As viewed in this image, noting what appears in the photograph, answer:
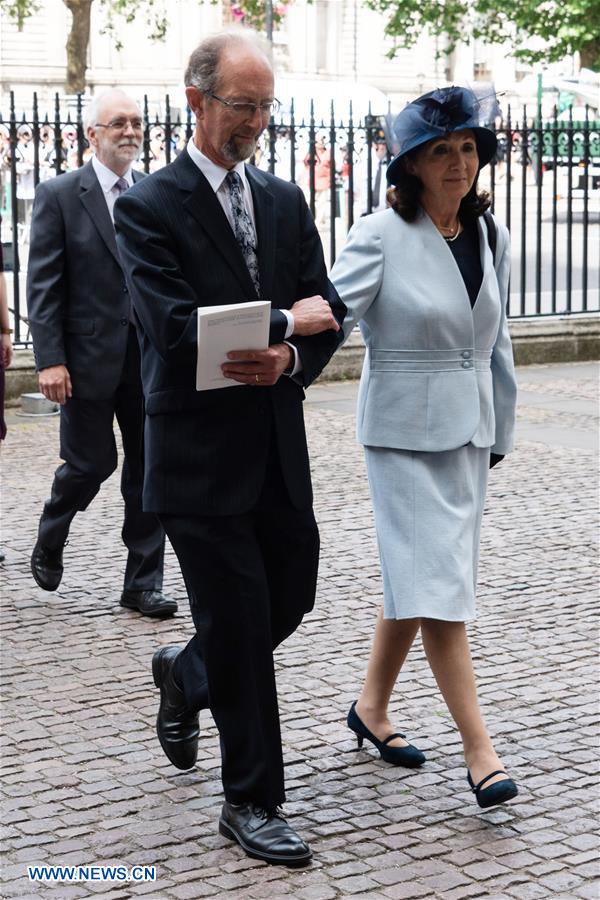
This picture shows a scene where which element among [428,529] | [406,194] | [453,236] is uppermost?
[406,194]

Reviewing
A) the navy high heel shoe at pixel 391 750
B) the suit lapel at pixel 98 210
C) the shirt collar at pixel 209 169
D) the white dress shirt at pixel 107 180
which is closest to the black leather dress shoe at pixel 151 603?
the suit lapel at pixel 98 210

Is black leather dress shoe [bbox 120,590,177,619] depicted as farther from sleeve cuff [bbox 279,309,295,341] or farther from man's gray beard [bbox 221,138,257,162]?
man's gray beard [bbox 221,138,257,162]

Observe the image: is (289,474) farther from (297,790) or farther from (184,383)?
(297,790)

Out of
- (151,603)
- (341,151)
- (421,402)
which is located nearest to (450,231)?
(421,402)

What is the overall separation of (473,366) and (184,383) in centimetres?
89

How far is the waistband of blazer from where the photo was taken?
4062mm

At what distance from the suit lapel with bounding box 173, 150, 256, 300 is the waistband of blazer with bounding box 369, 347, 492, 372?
572mm

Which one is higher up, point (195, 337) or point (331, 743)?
point (195, 337)

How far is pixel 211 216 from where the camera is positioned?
142 inches

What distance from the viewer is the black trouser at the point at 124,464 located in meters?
5.99

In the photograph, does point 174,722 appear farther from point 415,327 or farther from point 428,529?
point 415,327

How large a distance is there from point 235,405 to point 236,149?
1.98ft

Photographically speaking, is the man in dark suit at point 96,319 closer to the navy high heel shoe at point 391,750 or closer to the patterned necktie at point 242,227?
the navy high heel shoe at point 391,750

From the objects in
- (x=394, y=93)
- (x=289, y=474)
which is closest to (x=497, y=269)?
(x=289, y=474)
